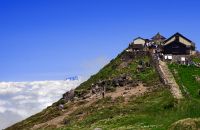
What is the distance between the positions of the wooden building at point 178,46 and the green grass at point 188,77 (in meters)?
20.4

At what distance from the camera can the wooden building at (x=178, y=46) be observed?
13350 centimetres

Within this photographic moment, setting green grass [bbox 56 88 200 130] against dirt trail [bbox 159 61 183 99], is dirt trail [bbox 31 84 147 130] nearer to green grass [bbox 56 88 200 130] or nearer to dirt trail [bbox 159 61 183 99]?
green grass [bbox 56 88 200 130]

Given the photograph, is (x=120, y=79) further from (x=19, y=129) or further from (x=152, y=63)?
(x=19, y=129)

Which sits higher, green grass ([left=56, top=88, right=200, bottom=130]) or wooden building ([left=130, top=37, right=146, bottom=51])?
wooden building ([left=130, top=37, right=146, bottom=51])

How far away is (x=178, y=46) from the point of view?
134m

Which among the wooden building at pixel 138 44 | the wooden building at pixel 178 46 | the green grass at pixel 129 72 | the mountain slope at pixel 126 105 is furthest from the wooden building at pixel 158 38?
the mountain slope at pixel 126 105

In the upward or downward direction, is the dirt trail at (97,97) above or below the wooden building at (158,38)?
below

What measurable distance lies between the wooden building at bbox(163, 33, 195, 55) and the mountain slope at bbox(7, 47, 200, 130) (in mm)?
9855

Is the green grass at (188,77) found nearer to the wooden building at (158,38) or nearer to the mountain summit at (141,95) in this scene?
the mountain summit at (141,95)

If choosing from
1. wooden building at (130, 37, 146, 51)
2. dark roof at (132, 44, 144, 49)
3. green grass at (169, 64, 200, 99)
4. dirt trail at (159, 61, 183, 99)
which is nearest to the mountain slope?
dirt trail at (159, 61, 183, 99)

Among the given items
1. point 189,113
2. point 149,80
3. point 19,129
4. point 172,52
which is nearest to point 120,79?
point 149,80

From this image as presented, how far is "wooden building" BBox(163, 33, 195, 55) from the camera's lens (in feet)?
438

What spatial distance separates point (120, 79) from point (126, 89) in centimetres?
809

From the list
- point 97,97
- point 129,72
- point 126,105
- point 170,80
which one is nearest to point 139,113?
point 126,105
